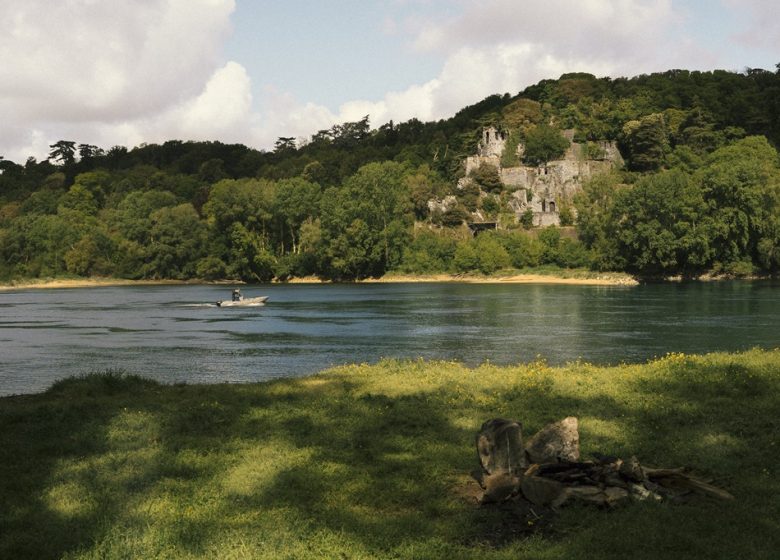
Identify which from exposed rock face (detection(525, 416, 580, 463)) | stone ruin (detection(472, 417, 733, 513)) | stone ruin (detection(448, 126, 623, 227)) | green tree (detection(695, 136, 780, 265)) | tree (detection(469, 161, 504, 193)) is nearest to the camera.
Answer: stone ruin (detection(472, 417, 733, 513))

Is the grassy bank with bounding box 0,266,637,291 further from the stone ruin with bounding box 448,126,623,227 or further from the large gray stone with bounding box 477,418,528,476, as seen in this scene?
the large gray stone with bounding box 477,418,528,476

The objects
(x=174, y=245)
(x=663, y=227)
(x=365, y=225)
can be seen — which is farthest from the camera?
(x=174, y=245)

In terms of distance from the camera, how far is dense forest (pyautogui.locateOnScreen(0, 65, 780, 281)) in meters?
110

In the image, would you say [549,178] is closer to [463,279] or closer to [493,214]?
[493,214]

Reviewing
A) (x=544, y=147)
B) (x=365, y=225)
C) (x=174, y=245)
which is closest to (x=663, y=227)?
(x=365, y=225)

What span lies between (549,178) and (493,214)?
45.9 feet

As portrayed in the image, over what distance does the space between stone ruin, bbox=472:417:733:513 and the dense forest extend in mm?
102991

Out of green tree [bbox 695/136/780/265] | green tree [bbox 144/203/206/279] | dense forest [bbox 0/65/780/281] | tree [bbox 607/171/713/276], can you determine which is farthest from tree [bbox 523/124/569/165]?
green tree [bbox 144/203/206/279]

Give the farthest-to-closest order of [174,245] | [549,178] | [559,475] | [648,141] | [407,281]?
1. [648,141]
2. [549,178]
3. [174,245]
4. [407,281]
5. [559,475]

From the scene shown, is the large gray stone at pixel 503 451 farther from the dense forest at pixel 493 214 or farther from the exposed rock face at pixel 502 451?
the dense forest at pixel 493 214

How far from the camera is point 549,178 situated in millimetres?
149500

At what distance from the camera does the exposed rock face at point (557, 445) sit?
38.7ft

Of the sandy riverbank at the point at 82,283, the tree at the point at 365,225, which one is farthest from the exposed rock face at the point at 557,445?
the sandy riverbank at the point at 82,283

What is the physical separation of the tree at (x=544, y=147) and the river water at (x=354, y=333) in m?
81.9
